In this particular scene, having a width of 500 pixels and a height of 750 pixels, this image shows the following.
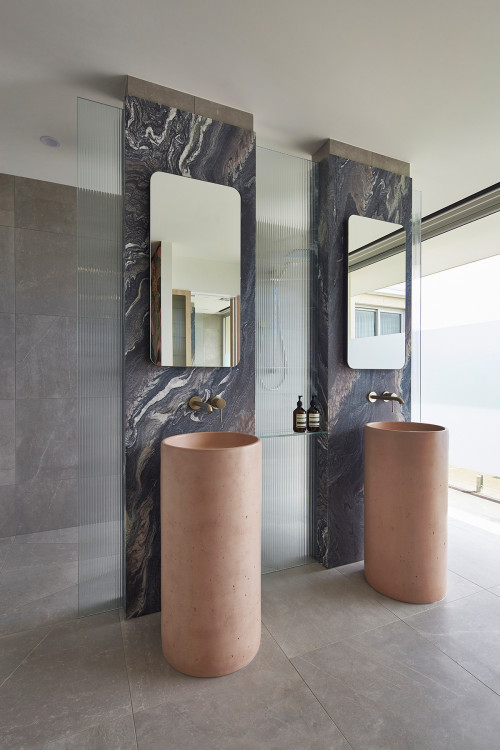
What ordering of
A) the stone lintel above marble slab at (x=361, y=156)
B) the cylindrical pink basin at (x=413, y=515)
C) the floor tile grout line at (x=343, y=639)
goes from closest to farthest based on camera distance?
the floor tile grout line at (x=343, y=639), the cylindrical pink basin at (x=413, y=515), the stone lintel above marble slab at (x=361, y=156)

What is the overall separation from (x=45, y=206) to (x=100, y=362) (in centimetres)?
165

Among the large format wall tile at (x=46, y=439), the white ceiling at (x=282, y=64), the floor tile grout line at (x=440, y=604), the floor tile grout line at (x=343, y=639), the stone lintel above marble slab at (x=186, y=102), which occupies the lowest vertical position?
the floor tile grout line at (x=440, y=604)

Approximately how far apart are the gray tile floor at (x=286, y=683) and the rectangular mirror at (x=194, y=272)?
1.26 meters

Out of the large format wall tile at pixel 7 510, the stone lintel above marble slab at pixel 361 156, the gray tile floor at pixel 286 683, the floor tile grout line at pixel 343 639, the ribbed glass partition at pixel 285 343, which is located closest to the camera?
the gray tile floor at pixel 286 683

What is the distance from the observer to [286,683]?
1492mm

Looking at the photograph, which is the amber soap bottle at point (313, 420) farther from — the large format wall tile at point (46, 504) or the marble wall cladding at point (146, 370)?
the large format wall tile at point (46, 504)

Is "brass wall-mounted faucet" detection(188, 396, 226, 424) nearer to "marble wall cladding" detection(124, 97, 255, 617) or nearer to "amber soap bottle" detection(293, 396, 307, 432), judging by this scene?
"marble wall cladding" detection(124, 97, 255, 617)

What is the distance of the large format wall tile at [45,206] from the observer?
9.20ft

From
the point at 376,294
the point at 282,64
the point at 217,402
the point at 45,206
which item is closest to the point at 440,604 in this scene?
the point at 217,402

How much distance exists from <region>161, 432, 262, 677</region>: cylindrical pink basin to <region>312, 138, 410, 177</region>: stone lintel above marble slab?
1.91 metres

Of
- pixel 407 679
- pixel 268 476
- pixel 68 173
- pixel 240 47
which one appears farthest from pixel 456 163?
pixel 407 679

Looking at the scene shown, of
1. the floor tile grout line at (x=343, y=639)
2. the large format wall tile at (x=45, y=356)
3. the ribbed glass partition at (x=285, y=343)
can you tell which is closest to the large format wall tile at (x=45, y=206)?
the large format wall tile at (x=45, y=356)

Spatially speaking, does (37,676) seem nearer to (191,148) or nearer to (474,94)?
(191,148)

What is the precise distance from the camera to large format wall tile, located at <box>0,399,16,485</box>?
274cm
